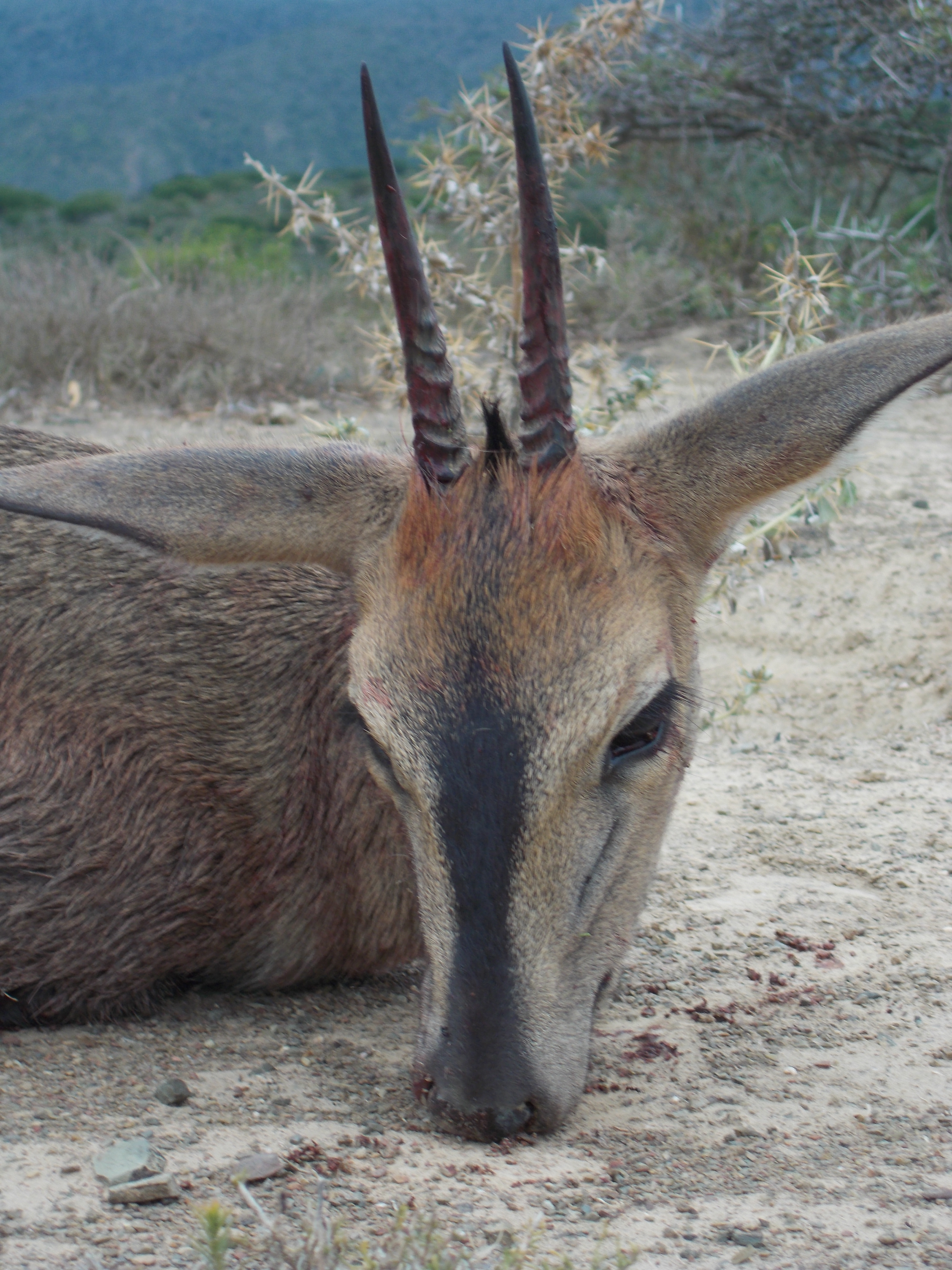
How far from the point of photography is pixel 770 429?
3.37 m

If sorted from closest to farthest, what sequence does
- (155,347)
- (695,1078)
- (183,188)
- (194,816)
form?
(695,1078) < (194,816) < (155,347) < (183,188)

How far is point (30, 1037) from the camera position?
374cm

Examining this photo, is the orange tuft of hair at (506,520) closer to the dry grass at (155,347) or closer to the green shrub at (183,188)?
the dry grass at (155,347)

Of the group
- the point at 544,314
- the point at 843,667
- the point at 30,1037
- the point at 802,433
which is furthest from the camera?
the point at 843,667

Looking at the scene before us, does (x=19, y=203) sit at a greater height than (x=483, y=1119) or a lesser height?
greater

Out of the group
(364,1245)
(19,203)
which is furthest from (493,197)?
(19,203)

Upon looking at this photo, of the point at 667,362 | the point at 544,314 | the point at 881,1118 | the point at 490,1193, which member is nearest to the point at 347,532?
the point at 544,314

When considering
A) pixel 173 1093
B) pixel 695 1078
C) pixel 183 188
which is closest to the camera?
pixel 173 1093

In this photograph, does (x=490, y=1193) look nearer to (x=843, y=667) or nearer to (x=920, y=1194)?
(x=920, y=1194)

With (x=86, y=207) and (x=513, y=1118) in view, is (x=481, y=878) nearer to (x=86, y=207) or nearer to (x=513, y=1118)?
(x=513, y=1118)

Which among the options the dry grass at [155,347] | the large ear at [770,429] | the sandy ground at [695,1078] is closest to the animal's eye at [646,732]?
the large ear at [770,429]

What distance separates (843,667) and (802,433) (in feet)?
11.0

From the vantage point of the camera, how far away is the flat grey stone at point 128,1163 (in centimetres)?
276

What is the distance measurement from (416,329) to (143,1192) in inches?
80.0
